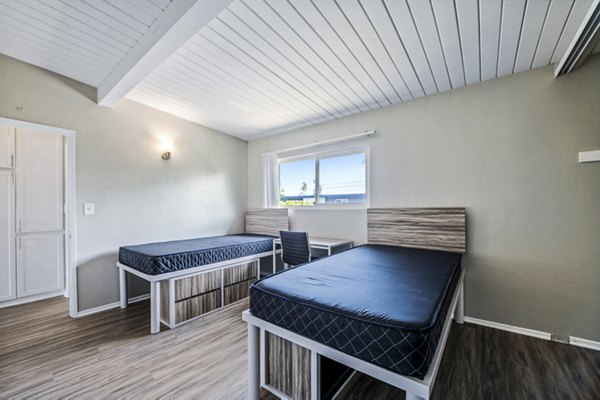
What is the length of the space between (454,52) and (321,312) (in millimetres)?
2238

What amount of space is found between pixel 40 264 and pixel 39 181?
109 centimetres

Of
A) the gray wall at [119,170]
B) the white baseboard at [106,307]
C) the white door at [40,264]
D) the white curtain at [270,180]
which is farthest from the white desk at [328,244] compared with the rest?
the white door at [40,264]

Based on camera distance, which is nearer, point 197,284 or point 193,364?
point 193,364

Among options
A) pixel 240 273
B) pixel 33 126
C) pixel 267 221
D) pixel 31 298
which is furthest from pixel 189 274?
pixel 31 298

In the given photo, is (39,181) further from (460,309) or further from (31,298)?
(460,309)

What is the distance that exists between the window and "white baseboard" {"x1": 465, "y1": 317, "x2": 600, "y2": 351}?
5.63ft

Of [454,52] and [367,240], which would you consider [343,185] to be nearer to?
[367,240]

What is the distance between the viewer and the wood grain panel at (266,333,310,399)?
1.34 meters

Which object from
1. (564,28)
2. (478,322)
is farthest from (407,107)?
(478,322)

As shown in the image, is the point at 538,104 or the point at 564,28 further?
the point at 538,104

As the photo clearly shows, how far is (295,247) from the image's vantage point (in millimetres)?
3008

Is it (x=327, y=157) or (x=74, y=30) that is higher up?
(x=74, y=30)

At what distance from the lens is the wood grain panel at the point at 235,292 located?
298 centimetres

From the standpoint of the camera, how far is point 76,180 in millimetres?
2686
